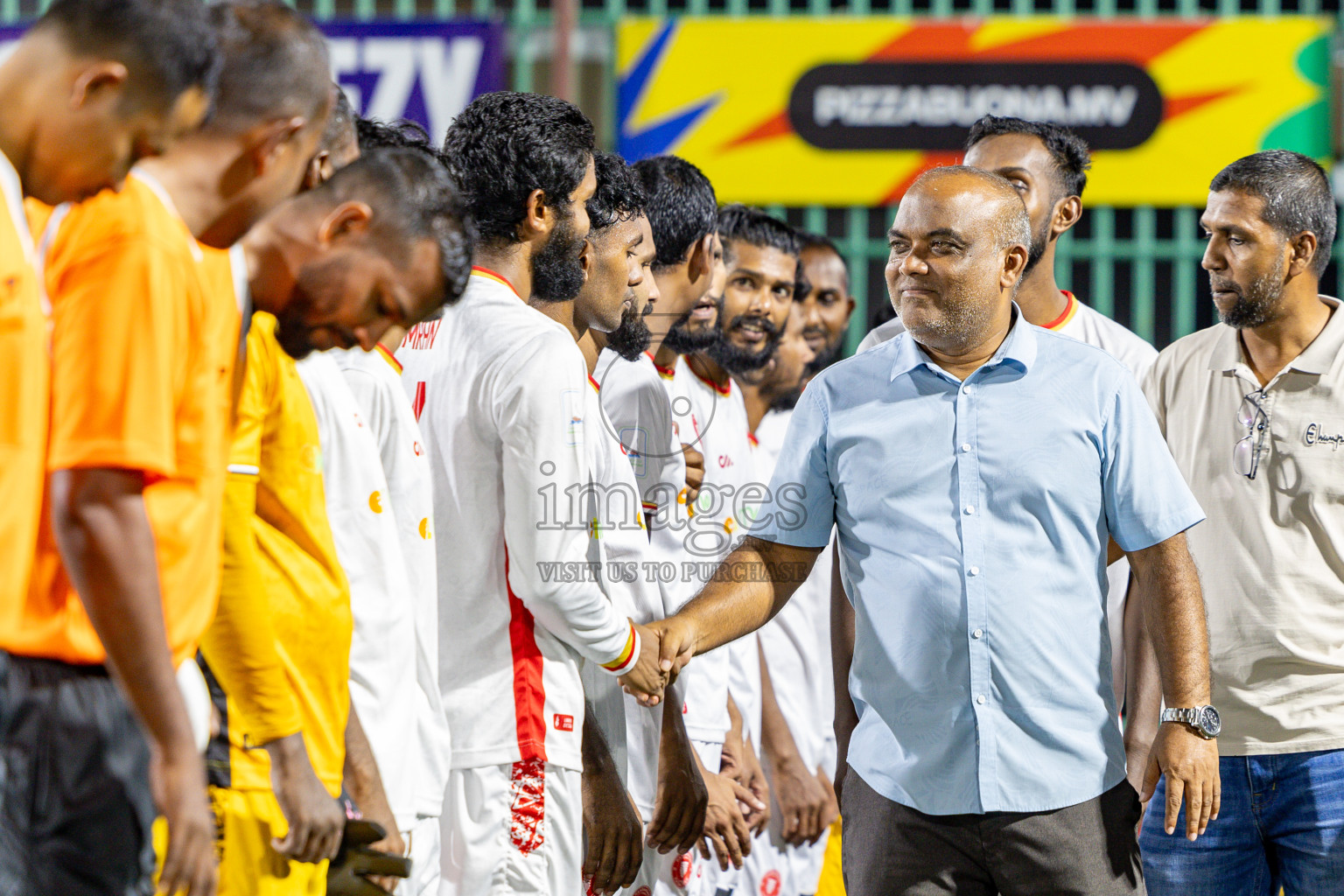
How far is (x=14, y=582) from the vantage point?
154 cm

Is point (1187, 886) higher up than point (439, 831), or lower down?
lower down

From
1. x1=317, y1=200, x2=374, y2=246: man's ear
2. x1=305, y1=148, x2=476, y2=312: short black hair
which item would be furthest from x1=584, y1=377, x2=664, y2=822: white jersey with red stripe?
x1=317, y1=200, x2=374, y2=246: man's ear

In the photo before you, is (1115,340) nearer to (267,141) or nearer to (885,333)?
(885,333)

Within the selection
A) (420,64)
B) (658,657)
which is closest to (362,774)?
(658,657)

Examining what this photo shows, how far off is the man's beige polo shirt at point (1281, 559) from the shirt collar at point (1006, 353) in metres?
0.66

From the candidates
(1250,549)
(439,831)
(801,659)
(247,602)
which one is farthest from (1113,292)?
(247,602)

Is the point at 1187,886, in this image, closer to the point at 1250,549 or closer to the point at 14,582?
the point at 1250,549

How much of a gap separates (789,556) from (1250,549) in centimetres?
108

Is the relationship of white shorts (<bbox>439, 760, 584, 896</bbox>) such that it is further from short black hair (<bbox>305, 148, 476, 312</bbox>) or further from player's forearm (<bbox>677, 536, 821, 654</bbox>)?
short black hair (<bbox>305, 148, 476, 312</bbox>)

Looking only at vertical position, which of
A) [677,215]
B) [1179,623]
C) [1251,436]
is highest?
[677,215]

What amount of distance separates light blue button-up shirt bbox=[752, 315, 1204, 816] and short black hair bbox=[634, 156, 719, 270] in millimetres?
1319

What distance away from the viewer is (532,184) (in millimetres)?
2971

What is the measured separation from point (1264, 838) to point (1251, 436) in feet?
3.00

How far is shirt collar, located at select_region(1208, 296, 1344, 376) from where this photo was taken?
3133 millimetres
